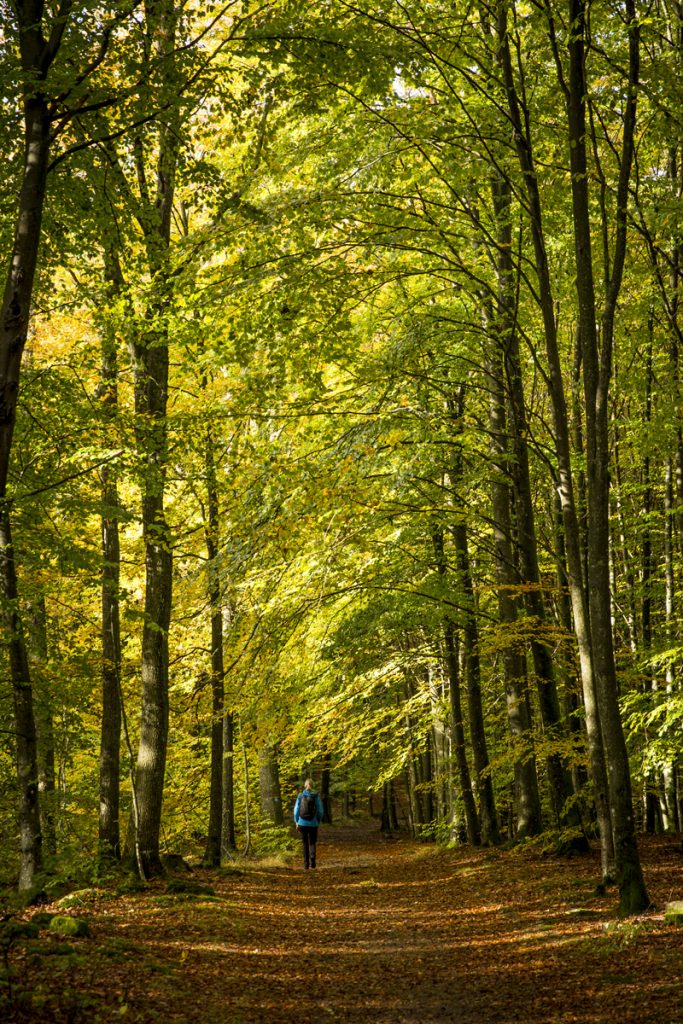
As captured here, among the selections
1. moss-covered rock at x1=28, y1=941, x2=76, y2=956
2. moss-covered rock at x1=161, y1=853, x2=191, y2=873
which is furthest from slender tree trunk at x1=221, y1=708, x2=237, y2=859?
moss-covered rock at x1=28, y1=941, x2=76, y2=956

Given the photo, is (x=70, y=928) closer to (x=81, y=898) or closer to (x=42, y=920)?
(x=42, y=920)

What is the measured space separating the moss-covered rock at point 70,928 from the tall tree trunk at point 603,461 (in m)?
4.68

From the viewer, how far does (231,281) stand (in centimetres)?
847

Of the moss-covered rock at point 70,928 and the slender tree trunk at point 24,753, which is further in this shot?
the slender tree trunk at point 24,753

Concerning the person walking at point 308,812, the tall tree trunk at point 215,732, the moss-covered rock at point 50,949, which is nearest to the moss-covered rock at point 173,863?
the tall tree trunk at point 215,732

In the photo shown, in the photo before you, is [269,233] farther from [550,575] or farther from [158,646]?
[550,575]

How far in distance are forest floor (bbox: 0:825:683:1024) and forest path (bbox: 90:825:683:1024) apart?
0.07 feet

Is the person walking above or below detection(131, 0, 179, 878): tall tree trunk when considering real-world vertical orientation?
below

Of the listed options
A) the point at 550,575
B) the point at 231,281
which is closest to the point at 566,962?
the point at 231,281

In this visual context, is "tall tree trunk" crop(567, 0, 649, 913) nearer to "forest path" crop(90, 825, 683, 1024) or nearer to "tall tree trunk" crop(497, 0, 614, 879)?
"tall tree trunk" crop(497, 0, 614, 879)

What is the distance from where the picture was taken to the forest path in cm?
536

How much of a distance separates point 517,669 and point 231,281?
8374mm

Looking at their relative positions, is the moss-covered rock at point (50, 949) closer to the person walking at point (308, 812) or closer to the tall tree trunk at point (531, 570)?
the tall tree trunk at point (531, 570)

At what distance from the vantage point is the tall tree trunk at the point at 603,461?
7.34m
